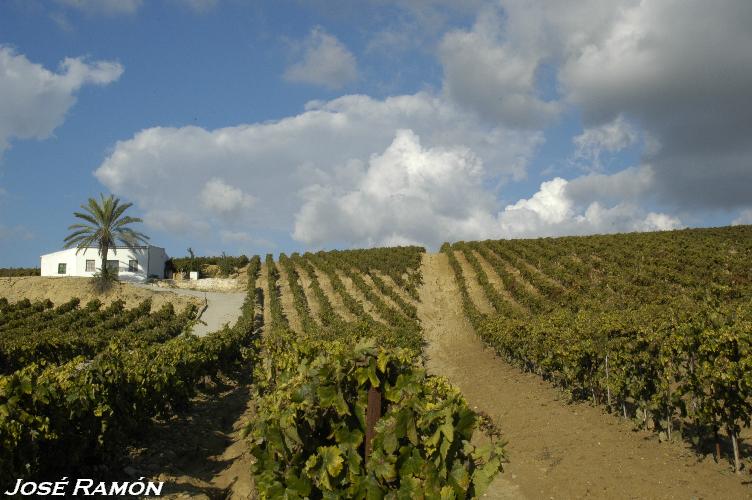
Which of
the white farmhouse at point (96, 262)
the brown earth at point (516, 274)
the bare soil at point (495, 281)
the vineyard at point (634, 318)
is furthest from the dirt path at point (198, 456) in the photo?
the white farmhouse at point (96, 262)

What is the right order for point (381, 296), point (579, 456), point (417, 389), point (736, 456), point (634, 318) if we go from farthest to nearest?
point (381, 296) → point (634, 318) → point (579, 456) → point (736, 456) → point (417, 389)

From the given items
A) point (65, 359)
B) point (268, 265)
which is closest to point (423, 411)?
point (65, 359)

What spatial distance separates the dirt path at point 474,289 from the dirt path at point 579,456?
18.3m

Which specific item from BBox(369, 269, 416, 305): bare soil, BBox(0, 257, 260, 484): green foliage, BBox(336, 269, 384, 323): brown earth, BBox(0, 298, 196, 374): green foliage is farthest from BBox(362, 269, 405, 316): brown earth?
BBox(0, 257, 260, 484): green foliage

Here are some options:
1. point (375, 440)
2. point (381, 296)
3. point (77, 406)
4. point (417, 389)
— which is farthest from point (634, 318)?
point (381, 296)

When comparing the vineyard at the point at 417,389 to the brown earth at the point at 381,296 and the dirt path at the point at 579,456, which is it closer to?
the dirt path at the point at 579,456

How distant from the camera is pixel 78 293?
41.8 metres

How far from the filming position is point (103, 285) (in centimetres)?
4178

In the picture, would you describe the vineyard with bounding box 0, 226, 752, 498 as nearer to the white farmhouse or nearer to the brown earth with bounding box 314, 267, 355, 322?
the brown earth with bounding box 314, 267, 355, 322

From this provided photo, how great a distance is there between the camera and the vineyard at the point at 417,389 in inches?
167

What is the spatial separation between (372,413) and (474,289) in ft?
121

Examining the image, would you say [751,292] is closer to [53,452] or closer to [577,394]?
[577,394]

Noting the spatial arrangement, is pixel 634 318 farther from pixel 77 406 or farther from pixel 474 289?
pixel 474 289

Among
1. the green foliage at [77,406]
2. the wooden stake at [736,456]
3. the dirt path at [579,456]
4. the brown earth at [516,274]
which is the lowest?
the dirt path at [579,456]
